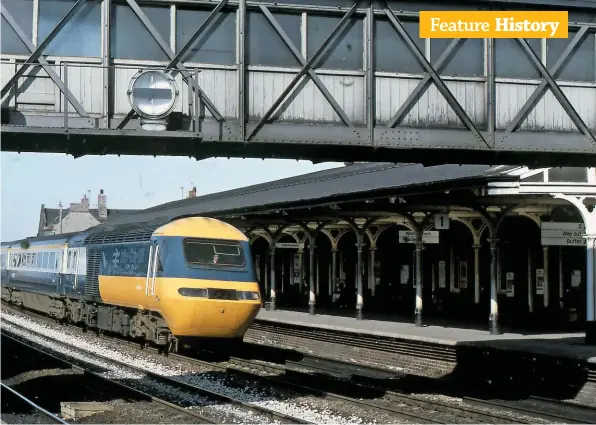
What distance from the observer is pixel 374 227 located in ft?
101

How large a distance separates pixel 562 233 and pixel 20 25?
13753 millimetres

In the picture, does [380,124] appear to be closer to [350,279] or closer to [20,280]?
[350,279]

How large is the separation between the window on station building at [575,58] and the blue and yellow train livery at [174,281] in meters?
8.81

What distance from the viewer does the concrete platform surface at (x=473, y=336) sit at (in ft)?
58.5

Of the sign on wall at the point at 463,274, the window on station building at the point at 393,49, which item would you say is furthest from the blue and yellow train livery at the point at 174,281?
the sign on wall at the point at 463,274

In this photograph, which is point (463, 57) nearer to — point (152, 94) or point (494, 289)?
point (152, 94)

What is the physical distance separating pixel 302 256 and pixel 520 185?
67.7ft

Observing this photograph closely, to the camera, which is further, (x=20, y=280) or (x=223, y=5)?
(x=20, y=280)

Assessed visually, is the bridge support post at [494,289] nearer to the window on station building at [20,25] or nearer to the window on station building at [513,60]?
the window on station building at [513,60]

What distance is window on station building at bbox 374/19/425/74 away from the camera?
11875mm

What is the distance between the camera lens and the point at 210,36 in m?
11.6

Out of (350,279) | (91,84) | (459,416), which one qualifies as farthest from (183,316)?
(350,279)

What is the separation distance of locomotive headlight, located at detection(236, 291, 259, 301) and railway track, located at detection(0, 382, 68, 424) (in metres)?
5.02

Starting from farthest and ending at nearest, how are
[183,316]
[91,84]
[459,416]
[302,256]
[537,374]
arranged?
[302,256], [183,316], [537,374], [459,416], [91,84]
